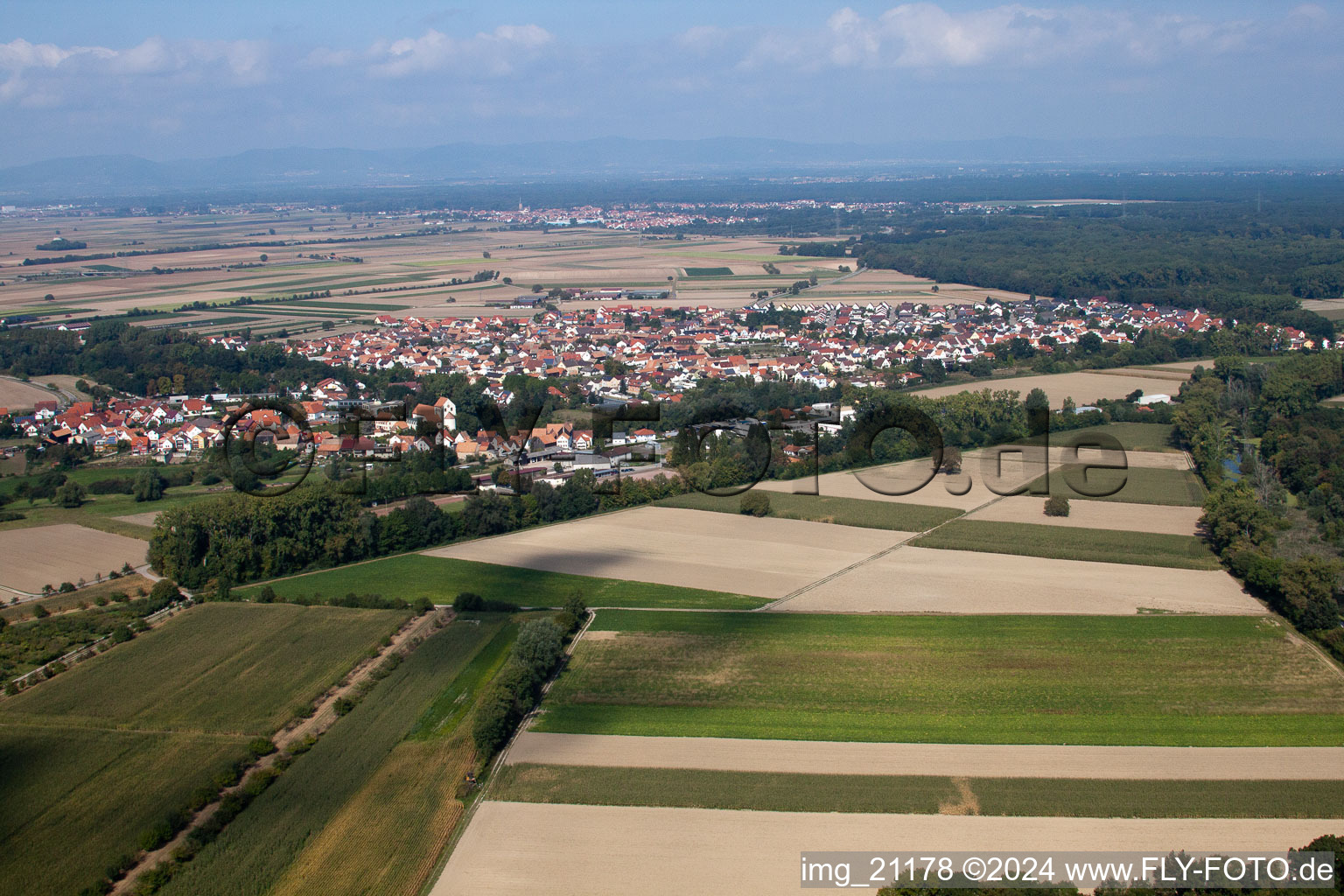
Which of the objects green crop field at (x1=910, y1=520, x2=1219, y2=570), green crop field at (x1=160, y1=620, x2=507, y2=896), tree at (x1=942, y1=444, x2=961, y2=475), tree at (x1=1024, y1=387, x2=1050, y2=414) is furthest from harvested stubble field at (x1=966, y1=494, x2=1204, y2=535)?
green crop field at (x1=160, y1=620, x2=507, y2=896)

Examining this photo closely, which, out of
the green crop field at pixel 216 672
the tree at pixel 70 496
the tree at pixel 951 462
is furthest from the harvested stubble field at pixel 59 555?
the tree at pixel 951 462

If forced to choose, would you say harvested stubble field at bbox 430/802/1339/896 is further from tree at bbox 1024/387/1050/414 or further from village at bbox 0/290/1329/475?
tree at bbox 1024/387/1050/414

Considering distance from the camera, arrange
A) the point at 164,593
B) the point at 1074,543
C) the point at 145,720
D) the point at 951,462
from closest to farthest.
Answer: the point at 145,720 → the point at 164,593 → the point at 1074,543 → the point at 951,462

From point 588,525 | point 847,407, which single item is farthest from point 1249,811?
point 847,407

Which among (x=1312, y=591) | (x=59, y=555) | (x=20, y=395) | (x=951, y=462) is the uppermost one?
(x=20, y=395)

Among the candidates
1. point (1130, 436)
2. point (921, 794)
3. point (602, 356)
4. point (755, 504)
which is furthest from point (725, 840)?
point (602, 356)

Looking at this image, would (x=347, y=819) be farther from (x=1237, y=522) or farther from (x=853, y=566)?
(x=1237, y=522)

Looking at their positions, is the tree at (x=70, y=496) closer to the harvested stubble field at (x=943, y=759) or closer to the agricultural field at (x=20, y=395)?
the agricultural field at (x=20, y=395)
